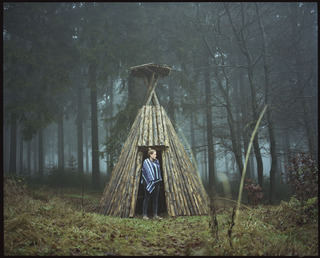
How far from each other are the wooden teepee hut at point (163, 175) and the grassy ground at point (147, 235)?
1.34m

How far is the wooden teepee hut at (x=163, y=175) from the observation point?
709 cm

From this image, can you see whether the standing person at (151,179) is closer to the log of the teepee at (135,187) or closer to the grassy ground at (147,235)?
the log of the teepee at (135,187)

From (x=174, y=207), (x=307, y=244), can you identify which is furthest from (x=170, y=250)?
(x=174, y=207)

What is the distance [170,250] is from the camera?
13.3ft

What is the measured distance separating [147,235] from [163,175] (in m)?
2.69

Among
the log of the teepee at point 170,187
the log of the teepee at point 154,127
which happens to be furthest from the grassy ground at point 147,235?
the log of the teepee at point 154,127

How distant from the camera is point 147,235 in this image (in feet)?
16.3

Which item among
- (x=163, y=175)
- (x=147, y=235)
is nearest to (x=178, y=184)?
(x=163, y=175)

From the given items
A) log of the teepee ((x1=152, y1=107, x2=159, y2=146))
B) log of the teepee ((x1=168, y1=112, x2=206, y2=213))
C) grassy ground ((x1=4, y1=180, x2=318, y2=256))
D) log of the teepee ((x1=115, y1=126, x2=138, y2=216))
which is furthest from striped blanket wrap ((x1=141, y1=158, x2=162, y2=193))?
grassy ground ((x1=4, y1=180, x2=318, y2=256))

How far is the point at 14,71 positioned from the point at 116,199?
8536 mm

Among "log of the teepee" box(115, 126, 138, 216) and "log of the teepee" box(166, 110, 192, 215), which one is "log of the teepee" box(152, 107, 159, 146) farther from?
"log of the teepee" box(115, 126, 138, 216)

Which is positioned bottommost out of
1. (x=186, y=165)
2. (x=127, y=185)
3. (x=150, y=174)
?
(x=127, y=185)

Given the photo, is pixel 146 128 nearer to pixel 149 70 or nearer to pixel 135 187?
pixel 135 187

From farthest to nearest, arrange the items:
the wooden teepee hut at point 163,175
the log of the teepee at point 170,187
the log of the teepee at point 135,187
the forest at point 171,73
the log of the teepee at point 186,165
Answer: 1. the forest at point 171,73
2. the log of the teepee at point 186,165
3. the wooden teepee hut at point 163,175
4. the log of the teepee at point 170,187
5. the log of the teepee at point 135,187
